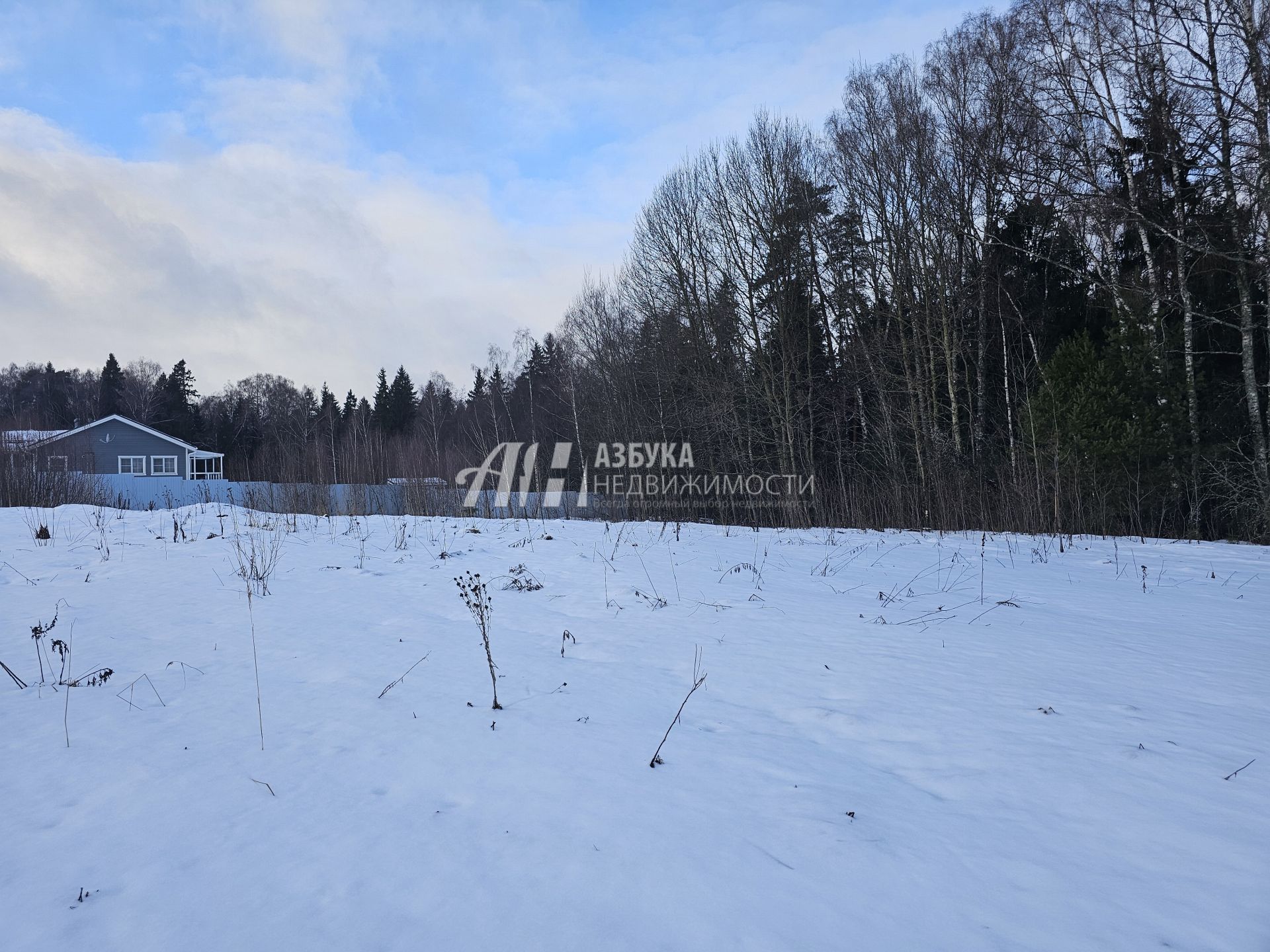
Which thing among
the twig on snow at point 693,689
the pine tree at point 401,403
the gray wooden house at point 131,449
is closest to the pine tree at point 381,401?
the pine tree at point 401,403

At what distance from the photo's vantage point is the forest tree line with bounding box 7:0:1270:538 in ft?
33.1

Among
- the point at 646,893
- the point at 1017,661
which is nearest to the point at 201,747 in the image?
the point at 646,893

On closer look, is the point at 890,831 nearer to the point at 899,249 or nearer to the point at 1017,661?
the point at 1017,661

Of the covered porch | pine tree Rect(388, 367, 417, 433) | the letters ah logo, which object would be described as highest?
pine tree Rect(388, 367, 417, 433)

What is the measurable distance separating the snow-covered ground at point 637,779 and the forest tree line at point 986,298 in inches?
303

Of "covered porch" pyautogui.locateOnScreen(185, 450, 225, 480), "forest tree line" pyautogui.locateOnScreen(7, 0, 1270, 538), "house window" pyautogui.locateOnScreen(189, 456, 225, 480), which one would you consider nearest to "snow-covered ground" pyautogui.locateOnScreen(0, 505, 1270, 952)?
"forest tree line" pyautogui.locateOnScreen(7, 0, 1270, 538)

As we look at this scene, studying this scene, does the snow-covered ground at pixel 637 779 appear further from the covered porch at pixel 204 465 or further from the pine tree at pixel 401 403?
the pine tree at pixel 401 403

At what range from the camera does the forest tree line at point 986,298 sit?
33.1ft

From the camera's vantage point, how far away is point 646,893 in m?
1.24

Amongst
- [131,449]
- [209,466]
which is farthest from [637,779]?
[209,466]

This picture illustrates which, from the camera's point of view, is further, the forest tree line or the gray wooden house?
the gray wooden house

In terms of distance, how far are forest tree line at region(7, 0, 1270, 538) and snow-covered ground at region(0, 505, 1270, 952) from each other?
769 centimetres

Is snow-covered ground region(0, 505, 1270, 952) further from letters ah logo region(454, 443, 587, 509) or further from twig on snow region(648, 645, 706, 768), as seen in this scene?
letters ah logo region(454, 443, 587, 509)

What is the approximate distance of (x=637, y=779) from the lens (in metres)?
1.72
